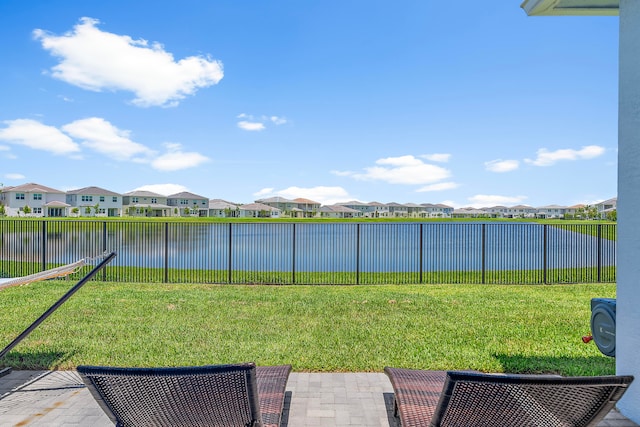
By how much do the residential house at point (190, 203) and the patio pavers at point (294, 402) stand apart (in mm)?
97577

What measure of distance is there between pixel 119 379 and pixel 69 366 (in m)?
3.39

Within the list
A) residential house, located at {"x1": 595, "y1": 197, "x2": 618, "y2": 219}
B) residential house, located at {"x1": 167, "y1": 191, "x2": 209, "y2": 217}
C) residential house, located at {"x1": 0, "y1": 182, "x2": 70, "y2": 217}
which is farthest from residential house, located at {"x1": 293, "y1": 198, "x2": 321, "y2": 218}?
residential house, located at {"x1": 595, "y1": 197, "x2": 618, "y2": 219}

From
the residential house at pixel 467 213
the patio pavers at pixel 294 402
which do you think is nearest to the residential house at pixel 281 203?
the residential house at pixel 467 213

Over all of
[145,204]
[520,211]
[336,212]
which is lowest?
[336,212]

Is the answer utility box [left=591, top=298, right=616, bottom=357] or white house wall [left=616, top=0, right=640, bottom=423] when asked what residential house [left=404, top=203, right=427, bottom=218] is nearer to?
utility box [left=591, top=298, right=616, bottom=357]

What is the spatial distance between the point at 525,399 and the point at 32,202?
89790 mm

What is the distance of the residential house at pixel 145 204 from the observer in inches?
3378

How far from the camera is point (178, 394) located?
1.81 metres

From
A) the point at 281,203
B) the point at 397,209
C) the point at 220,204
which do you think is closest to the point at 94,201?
the point at 220,204

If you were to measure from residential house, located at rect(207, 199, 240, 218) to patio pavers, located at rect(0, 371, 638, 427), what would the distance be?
8778 cm

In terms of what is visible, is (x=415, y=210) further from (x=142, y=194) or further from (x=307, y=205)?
(x=142, y=194)

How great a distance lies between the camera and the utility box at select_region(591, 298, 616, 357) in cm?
359

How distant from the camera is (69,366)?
4.36 metres

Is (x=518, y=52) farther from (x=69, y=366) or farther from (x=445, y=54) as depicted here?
(x=69, y=366)
